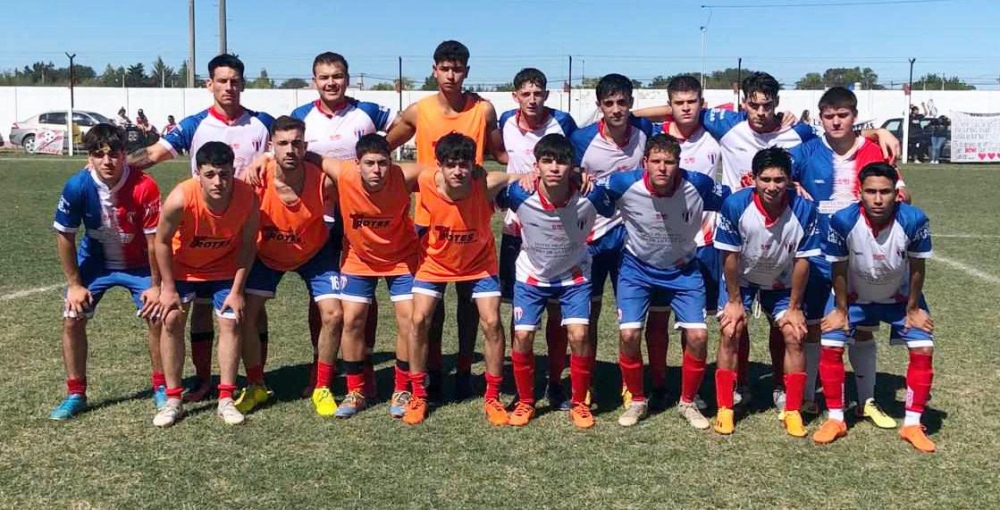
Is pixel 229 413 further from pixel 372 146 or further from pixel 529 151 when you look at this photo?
pixel 529 151

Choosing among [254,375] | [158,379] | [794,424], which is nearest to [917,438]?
[794,424]

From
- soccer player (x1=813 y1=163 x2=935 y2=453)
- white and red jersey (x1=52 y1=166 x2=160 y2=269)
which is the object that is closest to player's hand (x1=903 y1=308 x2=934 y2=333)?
soccer player (x1=813 y1=163 x2=935 y2=453)

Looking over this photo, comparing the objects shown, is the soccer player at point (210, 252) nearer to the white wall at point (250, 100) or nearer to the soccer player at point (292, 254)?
the soccer player at point (292, 254)

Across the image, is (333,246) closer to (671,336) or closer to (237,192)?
(237,192)

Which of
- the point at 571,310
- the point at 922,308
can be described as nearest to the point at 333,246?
the point at 571,310

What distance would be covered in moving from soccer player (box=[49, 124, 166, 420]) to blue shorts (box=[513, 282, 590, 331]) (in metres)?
1.94

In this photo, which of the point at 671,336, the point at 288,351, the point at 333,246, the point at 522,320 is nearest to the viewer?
the point at 522,320

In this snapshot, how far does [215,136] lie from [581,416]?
2.76 m

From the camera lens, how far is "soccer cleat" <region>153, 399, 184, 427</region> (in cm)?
475

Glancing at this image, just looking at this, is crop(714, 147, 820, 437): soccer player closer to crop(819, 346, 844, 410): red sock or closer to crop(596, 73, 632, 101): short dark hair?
crop(819, 346, 844, 410): red sock

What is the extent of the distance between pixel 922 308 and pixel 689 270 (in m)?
1.22

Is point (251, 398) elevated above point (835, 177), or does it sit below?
below

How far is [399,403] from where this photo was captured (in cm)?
508

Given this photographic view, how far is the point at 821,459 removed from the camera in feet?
14.5
